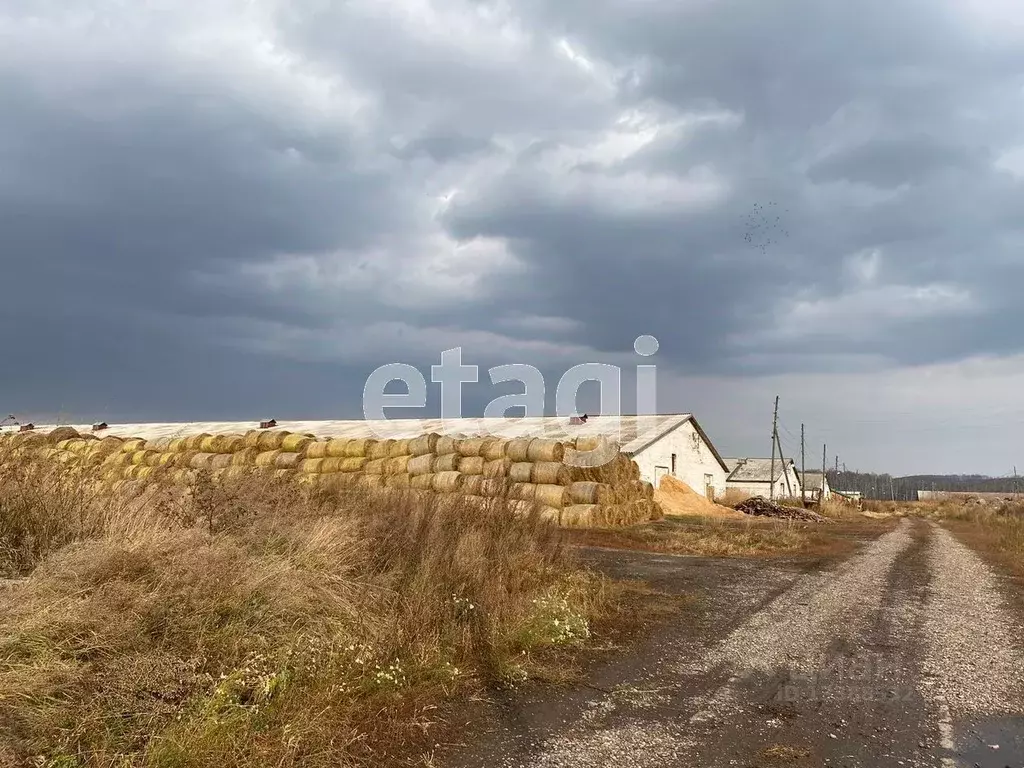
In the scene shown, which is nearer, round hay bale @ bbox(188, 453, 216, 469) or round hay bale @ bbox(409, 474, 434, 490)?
round hay bale @ bbox(409, 474, 434, 490)

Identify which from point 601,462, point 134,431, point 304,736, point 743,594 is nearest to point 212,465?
point 601,462

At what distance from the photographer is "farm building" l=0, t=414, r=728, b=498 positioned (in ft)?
94.4

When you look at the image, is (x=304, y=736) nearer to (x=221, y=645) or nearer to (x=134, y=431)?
(x=221, y=645)

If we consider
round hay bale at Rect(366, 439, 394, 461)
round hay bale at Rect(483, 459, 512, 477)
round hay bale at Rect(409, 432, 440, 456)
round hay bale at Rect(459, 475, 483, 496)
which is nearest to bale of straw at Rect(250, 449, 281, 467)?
round hay bale at Rect(366, 439, 394, 461)

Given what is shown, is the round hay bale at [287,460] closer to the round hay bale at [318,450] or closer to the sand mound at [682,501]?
the round hay bale at [318,450]

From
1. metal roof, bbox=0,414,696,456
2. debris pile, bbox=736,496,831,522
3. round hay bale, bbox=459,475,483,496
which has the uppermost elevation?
metal roof, bbox=0,414,696,456

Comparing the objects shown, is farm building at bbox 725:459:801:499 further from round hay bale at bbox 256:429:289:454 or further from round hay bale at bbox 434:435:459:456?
round hay bale at bbox 256:429:289:454

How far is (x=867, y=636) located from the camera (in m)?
7.71

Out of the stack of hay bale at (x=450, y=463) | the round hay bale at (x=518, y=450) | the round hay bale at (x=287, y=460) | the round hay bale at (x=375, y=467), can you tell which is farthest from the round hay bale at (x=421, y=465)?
the round hay bale at (x=287, y=460)

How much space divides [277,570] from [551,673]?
2618 mm

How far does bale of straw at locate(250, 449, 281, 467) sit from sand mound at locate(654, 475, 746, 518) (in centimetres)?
1484

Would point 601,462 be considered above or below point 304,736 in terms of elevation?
above

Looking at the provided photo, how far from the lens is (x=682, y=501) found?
29.6 m

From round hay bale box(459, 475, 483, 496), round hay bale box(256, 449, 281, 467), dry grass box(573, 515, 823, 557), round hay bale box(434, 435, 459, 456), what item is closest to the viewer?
dry grass box(573, 515, 823, 557)
